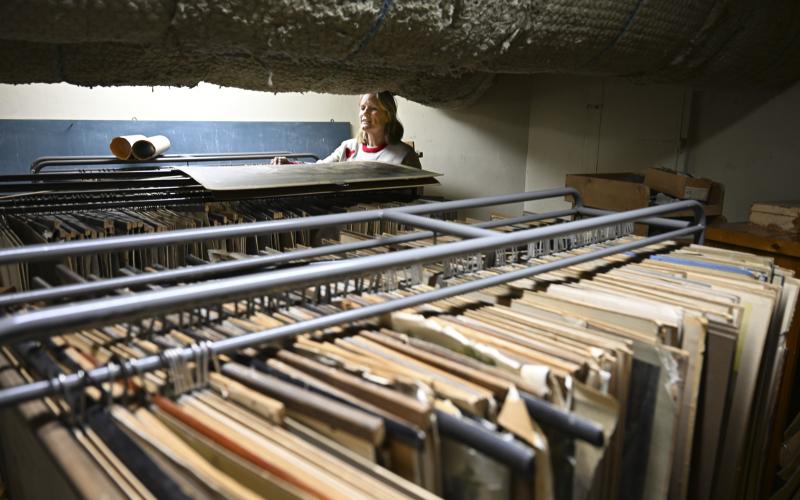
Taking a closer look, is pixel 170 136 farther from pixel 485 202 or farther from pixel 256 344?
pixel 256 344

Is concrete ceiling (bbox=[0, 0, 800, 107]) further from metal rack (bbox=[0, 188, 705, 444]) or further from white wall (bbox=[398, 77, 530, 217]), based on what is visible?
white wall (bbox=[398, 77, 530, 217])

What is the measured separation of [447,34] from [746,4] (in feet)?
5.61

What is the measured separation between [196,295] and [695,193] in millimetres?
3006

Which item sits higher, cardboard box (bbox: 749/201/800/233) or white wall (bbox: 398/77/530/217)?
white wall (bbox: 398/77/530/217)

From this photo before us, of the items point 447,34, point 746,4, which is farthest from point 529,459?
point 746,4

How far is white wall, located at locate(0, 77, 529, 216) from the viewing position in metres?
4.75

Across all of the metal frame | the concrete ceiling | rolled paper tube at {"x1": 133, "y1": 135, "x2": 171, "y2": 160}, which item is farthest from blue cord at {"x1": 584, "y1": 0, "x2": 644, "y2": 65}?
rolled paper tube at {"x1": 133, "y1": 135, "x2": 171, "y2": 160}

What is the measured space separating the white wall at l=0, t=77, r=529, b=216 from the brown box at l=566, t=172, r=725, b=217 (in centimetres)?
156

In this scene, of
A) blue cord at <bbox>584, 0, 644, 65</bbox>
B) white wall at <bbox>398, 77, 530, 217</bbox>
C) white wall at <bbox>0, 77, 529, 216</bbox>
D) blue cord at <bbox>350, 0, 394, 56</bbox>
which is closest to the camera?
blue cord at <bbox>350, 0, 394, 56</bbox>

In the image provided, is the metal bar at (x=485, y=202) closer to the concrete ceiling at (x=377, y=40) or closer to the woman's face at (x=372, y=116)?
the concrete ceiling at (x=377, y=40)

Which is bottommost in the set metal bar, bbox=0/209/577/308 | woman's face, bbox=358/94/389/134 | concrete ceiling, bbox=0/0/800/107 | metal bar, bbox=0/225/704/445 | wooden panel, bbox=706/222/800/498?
wooden panel, bbox=706/222/800/498

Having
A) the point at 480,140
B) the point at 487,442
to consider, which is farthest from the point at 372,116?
the point at 487,442

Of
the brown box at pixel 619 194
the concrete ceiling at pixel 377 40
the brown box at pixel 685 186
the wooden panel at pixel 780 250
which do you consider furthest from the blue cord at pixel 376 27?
the brown box at pixel 685 186

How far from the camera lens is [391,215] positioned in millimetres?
1546
